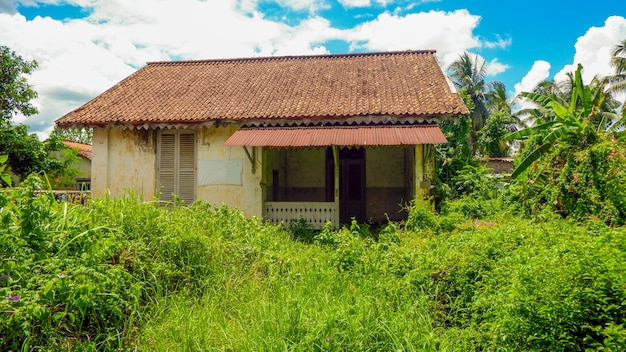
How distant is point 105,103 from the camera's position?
1090cm

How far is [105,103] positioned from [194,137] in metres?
3.03

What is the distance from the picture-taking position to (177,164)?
10141mm

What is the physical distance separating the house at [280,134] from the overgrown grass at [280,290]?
12.5 ft

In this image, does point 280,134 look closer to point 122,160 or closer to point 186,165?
point 186,165

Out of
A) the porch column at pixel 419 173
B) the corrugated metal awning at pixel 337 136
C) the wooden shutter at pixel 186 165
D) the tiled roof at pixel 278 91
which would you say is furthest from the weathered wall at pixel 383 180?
the wooden shutter at pixel 186 165

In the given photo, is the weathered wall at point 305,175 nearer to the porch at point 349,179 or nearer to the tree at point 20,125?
the porch at point 349,179

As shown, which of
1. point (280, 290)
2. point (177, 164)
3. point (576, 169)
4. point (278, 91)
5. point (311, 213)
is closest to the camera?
point (280, 290)

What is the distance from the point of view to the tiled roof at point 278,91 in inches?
371

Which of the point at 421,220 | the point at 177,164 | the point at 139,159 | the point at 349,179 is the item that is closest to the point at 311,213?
the point at 421,220

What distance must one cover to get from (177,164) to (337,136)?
445 cm

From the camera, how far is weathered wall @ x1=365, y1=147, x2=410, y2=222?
1167cm

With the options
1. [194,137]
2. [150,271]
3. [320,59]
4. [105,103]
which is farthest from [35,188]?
[320,59]

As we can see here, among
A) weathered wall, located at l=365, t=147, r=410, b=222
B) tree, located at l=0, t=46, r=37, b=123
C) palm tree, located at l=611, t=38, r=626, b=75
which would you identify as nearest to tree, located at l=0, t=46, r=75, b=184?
tree, located at l=0, t=46, r=37, b=123

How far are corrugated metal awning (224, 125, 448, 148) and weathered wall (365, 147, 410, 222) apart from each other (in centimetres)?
302
